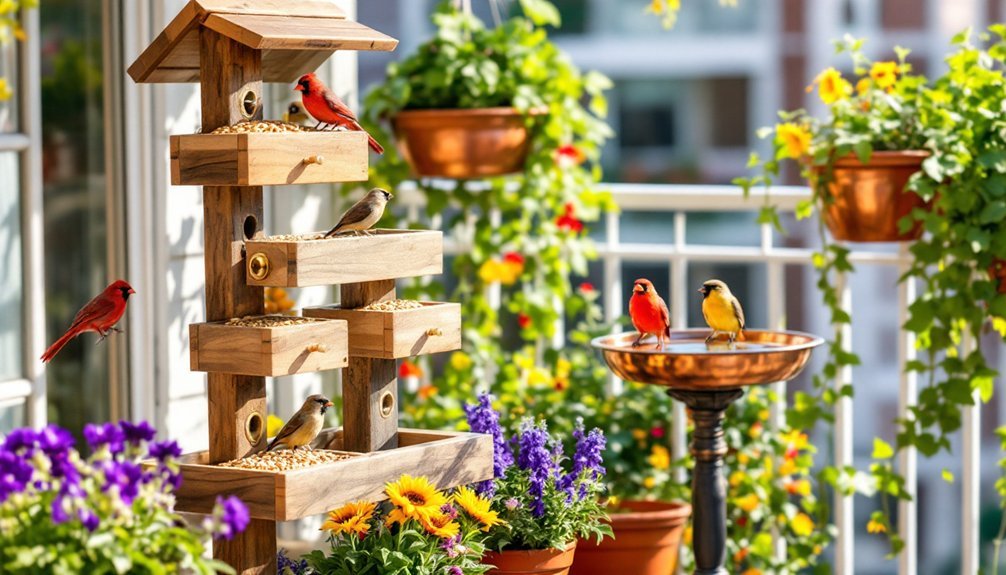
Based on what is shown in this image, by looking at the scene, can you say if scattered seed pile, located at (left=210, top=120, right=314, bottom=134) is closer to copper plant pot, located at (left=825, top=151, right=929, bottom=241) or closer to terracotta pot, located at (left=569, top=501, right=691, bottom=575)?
terracotta pot, located at (left=569, top=501, right=691, bottom=575)

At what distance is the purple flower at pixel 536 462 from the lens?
275 cm

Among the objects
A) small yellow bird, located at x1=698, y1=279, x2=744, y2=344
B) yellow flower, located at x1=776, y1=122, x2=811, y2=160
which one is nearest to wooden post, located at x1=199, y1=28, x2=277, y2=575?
small yellow bird, located at x1=698, y1=279, x2=744, y2=344

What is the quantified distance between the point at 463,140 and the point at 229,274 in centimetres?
154

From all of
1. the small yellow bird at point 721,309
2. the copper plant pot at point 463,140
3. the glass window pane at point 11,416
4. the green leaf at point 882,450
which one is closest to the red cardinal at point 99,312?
→ the glass window pane at point 11,416

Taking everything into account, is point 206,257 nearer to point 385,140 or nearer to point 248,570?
point 248,570

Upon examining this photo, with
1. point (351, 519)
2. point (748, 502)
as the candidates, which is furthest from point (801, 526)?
point (351, 519)

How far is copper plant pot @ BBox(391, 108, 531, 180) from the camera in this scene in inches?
153

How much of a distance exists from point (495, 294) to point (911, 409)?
4.06 ft

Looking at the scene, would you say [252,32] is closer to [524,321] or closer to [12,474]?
[12,474]

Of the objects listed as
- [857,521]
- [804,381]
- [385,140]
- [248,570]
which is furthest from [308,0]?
[857,521]

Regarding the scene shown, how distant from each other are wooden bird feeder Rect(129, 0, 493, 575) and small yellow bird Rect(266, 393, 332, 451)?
0.04 m

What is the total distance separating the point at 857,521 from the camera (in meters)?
15.6

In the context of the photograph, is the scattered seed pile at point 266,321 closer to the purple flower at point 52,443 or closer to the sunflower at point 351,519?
the sunflower at point 351,519

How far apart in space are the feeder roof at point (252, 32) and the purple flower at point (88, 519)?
0.85 metres
